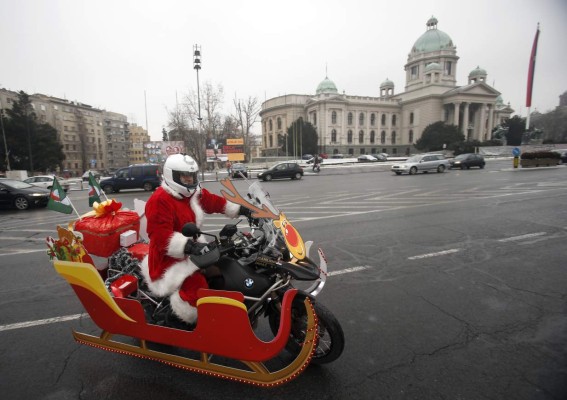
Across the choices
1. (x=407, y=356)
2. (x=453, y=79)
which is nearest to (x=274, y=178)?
(x=407, y=356)

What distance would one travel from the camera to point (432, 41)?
78562mm

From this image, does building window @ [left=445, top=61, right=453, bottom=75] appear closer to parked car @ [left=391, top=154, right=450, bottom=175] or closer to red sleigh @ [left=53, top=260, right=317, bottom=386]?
parked car @ [left=391, top=154, right=450, bottom=175]

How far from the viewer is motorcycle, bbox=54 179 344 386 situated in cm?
223

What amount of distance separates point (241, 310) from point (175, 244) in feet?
2.44

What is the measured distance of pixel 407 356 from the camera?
270 centimetres

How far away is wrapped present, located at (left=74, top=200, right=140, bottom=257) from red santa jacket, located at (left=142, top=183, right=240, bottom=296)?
777 millimetres

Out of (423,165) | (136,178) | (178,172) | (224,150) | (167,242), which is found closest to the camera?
(167,242)

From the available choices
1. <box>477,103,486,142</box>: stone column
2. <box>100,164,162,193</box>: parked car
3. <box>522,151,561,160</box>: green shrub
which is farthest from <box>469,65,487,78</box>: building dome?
<box>100,164,162,193</box>: parked car

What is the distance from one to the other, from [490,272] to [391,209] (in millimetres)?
5191

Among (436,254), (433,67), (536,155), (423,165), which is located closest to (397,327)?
(436,254)

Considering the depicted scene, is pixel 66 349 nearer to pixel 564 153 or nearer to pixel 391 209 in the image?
pixel 391 209

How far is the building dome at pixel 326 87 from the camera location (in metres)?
88.5

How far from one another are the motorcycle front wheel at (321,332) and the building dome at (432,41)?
93.7 m

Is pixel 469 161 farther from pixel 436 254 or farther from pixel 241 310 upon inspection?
pixel 241 310
